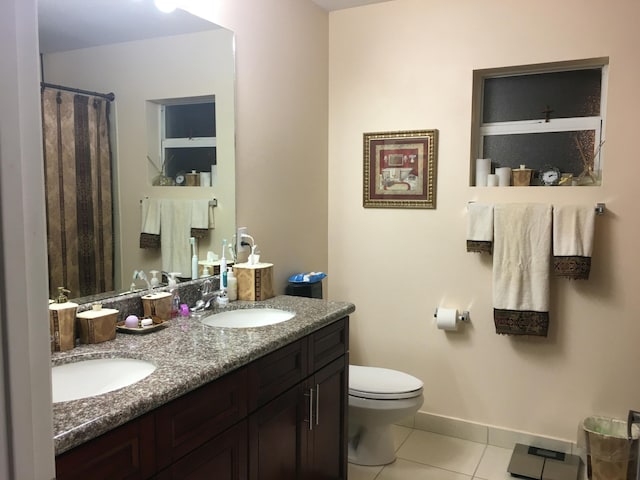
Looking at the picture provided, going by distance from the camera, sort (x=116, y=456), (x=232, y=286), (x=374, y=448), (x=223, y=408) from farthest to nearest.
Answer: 1. (x=374, y=448)
2. (x=232, y=286)
3. (x=223, y=408)
4. (x=116, y=456)

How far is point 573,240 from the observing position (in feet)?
8.29

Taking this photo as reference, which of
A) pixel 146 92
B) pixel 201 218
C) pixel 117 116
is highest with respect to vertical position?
pixel 146 92

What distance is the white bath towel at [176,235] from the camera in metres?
2.09

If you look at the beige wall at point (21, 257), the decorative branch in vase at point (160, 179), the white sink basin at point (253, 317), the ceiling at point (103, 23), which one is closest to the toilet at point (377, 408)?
the white sink basin at point (253, 317)

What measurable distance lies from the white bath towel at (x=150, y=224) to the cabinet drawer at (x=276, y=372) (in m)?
0.67

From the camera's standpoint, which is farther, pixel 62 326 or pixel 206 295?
pixel 206 295

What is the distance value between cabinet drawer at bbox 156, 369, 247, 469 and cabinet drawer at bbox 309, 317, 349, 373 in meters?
0.45

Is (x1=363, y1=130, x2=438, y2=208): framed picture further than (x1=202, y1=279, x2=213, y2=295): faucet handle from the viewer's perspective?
Yes

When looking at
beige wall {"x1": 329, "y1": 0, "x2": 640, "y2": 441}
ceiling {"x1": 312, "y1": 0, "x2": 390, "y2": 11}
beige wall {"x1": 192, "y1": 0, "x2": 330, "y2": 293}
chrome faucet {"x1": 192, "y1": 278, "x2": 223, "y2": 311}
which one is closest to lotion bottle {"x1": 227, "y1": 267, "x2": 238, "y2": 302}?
chrome faucet {"x1": 192, "y1": 278, "x2": 223, "y2": 311}

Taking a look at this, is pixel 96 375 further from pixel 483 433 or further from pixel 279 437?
pixel 483 433

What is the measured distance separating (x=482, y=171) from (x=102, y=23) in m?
1.99

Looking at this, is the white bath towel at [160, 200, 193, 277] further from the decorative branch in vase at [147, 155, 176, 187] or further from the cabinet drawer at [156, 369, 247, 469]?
the cabinet drawer at [156, 369, 247, 469]

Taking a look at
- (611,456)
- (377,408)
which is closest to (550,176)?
(611,456)

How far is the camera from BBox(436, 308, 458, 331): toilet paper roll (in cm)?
289
